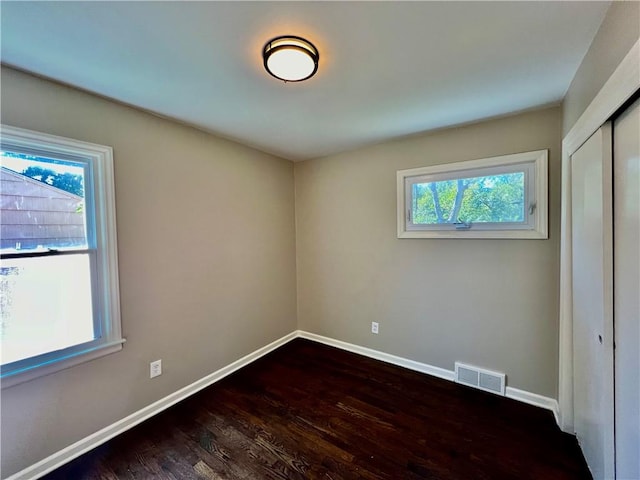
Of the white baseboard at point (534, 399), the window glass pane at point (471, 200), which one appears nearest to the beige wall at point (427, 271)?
the white baseboard at point (534, 399)

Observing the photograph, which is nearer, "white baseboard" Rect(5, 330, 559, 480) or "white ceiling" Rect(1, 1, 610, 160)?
"white ceiling" Rect(1, 1, 610, 160)

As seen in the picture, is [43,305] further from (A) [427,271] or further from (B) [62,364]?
(A) [427,271]

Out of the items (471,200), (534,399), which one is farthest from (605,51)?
(534,399)

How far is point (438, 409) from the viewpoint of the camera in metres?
2.12

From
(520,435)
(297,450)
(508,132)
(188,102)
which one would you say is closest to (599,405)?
(520,435)

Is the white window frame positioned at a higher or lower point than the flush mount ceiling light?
lower

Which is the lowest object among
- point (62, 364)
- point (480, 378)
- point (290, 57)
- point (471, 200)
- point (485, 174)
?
A: point (480, 378)

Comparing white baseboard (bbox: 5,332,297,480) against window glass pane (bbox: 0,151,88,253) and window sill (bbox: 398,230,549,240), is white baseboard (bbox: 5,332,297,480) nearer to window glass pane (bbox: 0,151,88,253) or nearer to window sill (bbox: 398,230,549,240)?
window glass pane (bbox: 0,151,88,253)

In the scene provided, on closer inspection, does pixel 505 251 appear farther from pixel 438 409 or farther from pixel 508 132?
pixel 438 409

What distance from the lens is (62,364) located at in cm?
163

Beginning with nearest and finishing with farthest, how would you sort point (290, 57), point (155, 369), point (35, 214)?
point (290, 57) → point (35, 214) → point (155, 369)

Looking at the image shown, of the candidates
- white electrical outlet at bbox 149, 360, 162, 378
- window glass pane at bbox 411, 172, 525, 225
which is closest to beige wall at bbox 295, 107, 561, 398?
window glass pane at bbox 411, 172, 525, 225

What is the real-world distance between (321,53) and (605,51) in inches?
49.5

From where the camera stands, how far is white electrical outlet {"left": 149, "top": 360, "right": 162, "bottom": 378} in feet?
6.83
